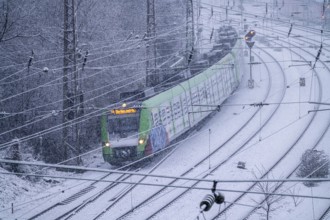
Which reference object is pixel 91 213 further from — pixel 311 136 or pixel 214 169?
pixel 311 136

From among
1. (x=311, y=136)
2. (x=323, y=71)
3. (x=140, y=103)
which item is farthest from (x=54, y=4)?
(x=323, y=71)

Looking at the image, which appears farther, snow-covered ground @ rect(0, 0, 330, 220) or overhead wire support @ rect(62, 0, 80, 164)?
overhead wire support @ rect(62, 0, 80, 164)

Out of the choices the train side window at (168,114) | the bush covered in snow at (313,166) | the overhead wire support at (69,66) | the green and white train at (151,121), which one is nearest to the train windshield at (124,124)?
the green and white train at (151,121)

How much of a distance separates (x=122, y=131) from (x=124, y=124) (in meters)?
0.31

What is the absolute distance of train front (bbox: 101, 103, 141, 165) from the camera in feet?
56.9

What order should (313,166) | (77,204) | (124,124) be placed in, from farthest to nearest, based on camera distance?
1. (124,124)
2. (313,166)
3. (77,204)

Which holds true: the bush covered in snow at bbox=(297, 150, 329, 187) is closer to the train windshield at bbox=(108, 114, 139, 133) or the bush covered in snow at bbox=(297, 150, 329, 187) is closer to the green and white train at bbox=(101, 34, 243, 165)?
the green and white train at bbox=(101, 34, 243, 165)

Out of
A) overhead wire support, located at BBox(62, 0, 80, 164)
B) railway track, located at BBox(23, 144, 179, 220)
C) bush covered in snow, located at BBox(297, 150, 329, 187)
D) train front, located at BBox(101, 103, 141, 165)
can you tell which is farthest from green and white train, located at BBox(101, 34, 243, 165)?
bush covered in snow, located at BBox(297, 150, 329, 187)

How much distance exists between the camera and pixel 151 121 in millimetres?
17500

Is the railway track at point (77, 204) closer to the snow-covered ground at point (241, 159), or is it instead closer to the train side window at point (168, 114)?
the snow-covered ground at point (241, 159)

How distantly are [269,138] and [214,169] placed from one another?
4.95 metres

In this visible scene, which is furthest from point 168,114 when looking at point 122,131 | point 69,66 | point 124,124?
point 69,66

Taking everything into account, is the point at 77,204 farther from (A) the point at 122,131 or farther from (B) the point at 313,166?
(B) the point at 313,166

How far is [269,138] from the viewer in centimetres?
2102
